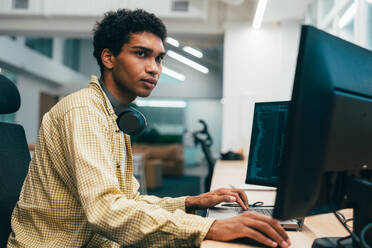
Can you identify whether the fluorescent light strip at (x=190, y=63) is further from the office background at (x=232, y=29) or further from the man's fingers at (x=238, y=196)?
the man's fingers at (x=238, y=196)

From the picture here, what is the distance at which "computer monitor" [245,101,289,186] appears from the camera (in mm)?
1132

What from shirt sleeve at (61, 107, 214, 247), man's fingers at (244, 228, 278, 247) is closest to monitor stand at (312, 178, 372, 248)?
man's fingers at (244, 228, 278, 247)

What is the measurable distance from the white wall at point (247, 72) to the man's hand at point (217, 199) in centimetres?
353

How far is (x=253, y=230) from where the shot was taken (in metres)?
0.67

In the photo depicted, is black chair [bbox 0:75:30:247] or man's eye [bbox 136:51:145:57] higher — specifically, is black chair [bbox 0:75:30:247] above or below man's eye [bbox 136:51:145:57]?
below

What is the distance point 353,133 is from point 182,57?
8.52 m

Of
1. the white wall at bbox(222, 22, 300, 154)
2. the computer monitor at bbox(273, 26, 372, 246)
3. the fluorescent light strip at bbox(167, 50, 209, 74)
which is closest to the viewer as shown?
the computer monitor at bbox(273, 26, 372, 246)

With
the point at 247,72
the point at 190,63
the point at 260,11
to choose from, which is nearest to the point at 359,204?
the point at 260,11

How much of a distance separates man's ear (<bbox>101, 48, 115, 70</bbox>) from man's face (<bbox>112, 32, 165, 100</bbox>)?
0.02 metres

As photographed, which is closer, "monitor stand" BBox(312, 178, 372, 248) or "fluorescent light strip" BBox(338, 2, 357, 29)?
"monitor stand" BBox(312, 178, 372, 248)

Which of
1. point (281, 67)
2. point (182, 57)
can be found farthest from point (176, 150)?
point (281, 67)

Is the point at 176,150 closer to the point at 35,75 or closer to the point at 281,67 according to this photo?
the point at 35,75

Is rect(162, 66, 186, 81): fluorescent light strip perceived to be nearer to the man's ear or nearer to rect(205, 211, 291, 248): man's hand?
the man's ear

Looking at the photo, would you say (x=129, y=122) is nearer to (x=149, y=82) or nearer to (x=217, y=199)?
(x=149, y=82)
